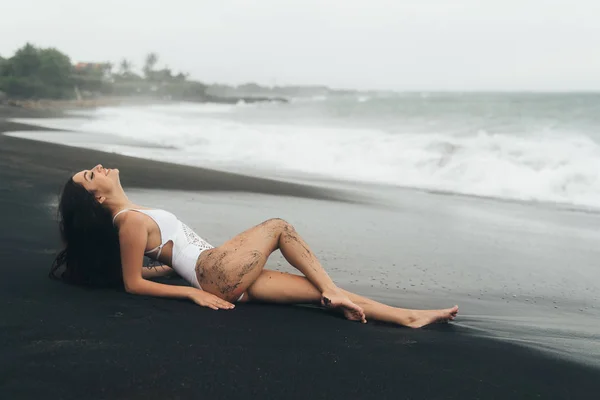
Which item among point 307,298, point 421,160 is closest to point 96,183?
point 307,298

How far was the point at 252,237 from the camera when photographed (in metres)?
3.65

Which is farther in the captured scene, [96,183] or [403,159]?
[403,159]

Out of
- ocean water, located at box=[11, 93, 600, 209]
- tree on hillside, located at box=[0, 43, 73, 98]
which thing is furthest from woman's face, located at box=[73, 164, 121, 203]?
tree on hillside, located at box=[0, 43, 73, 98]

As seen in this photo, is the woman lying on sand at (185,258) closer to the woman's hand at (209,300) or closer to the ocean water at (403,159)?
the woman's hand at (209,300)

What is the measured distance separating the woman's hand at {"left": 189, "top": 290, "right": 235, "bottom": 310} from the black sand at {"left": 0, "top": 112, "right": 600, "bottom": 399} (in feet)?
0.15

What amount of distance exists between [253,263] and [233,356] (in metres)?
0.80

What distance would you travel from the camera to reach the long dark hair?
3.70m

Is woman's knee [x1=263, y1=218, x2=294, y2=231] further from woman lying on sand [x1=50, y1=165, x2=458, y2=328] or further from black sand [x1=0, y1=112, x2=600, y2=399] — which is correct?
black sand [x1=0, y1=112, x2=600, y2=399]

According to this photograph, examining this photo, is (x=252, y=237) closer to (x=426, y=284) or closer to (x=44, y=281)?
(x=44, y=281)

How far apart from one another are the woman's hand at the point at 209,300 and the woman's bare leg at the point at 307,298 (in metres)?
0.19

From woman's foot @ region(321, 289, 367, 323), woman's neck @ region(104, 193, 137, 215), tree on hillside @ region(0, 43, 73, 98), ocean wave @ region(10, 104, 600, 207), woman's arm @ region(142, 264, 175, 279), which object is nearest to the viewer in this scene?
woman's foot @ region(321, 289, 367, 323)

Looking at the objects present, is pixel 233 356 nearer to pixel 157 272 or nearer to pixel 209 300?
pixel 209 300

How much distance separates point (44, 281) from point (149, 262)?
41.6 inches

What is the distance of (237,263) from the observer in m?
3.57
